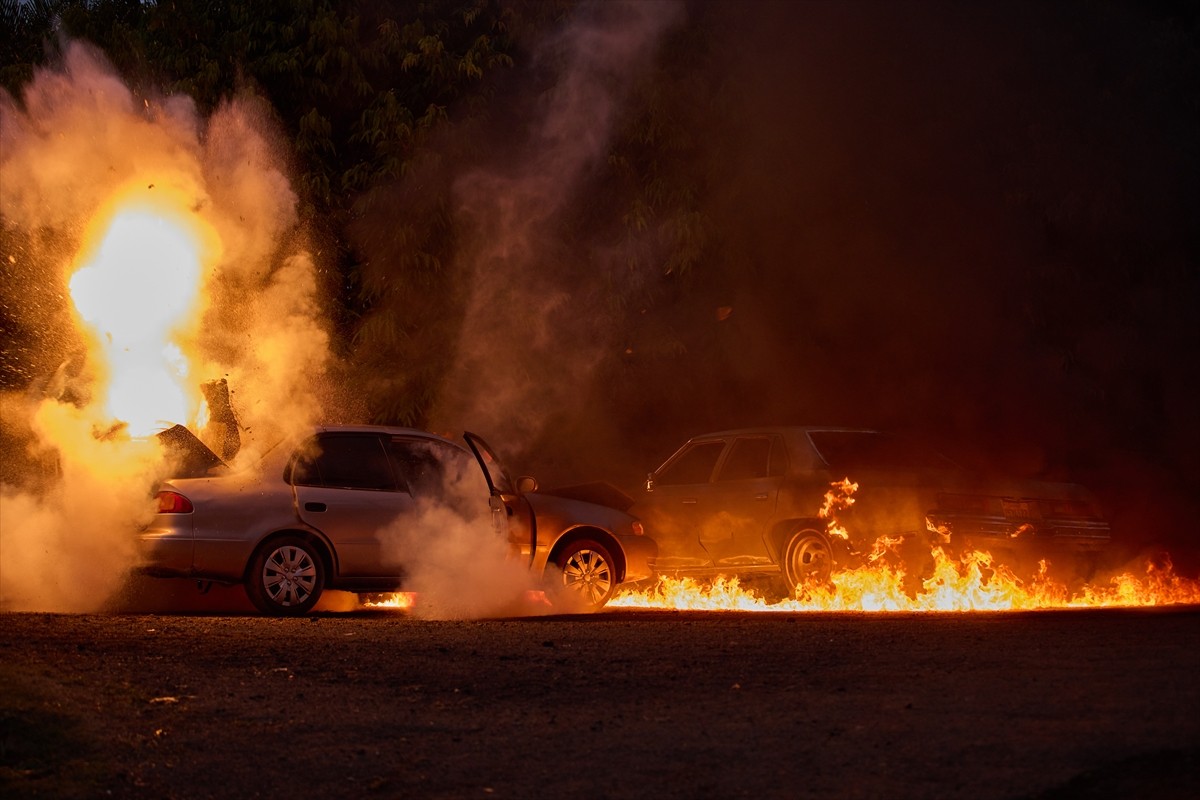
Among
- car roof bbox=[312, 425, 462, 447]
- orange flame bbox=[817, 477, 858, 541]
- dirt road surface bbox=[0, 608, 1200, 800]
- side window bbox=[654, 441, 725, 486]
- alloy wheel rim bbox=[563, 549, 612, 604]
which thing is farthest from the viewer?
side window bbox=[654, 441, 725, 486]

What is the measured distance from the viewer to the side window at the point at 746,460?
555 inches

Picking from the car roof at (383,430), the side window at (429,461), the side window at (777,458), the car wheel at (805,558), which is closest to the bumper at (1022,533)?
the car wheel at (805,558)

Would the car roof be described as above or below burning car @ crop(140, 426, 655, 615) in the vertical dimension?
above

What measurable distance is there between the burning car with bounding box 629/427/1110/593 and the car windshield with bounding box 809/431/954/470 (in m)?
0.01

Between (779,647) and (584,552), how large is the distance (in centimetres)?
404

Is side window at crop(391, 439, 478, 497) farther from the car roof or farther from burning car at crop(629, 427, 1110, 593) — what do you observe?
burning car at crop(629, 427, 1110, 593)

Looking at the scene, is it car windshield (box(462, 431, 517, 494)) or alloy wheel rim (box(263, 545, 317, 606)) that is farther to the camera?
car windshield (box(462, 431, 517, 494))

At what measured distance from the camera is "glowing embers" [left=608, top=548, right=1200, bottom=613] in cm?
1274

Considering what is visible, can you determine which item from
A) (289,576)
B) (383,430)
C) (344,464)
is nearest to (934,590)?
(383,430)

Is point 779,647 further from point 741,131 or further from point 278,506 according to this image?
point 741,131

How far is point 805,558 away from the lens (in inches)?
528

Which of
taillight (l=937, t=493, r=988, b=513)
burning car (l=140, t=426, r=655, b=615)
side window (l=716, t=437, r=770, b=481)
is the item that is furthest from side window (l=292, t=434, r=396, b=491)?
taillight (l=937, t=493, r=988, b=513)

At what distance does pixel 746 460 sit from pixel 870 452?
1168 millimetres

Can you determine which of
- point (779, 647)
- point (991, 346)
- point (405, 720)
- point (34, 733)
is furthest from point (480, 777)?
point (991, 346)
